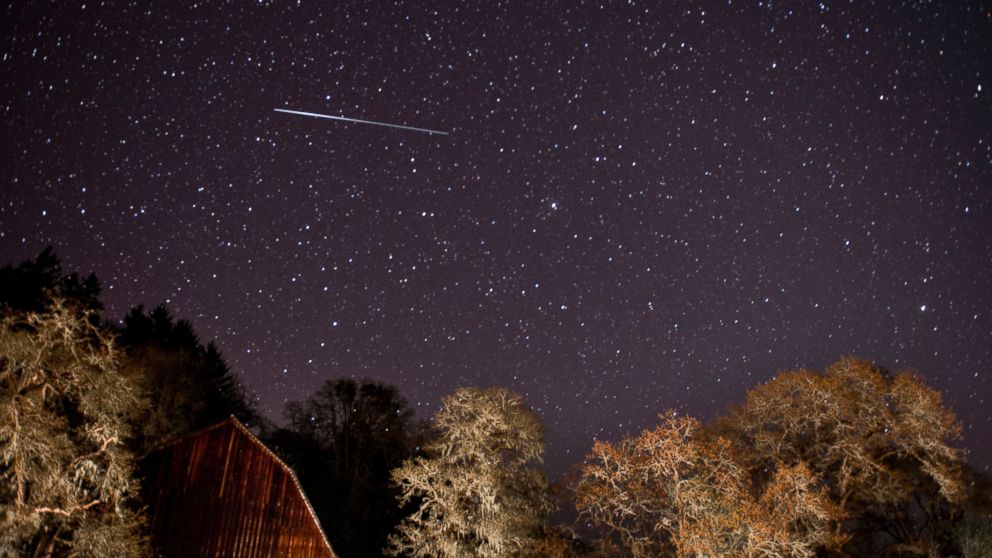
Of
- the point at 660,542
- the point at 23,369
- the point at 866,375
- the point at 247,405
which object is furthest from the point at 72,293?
the point at 866,375

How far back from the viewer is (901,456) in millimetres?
25594

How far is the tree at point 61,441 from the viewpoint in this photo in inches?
475

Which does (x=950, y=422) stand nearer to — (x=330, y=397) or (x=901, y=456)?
(x=901, y=456)

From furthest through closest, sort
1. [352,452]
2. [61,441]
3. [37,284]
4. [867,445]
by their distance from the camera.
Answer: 1. [352,452]
2. [37,284]
3. [867,445]
4. [61,441]

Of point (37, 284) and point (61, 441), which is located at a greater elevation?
point (37, 284)

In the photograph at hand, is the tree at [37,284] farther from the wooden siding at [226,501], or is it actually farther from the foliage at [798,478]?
the foliage at [798,478]

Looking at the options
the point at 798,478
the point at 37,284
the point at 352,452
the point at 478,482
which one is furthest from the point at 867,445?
the point at 37,284

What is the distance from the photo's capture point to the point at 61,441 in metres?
12.7

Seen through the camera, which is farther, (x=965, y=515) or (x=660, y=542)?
(x=965, y=515)

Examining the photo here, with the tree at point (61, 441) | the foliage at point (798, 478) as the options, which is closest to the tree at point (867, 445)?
the foliage at point (798, 478)

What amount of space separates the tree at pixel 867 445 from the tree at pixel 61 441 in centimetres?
2274

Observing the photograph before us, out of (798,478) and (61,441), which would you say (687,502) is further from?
(61,441)

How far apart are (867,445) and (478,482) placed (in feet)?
52.3

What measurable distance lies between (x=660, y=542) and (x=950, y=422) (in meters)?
13.3
